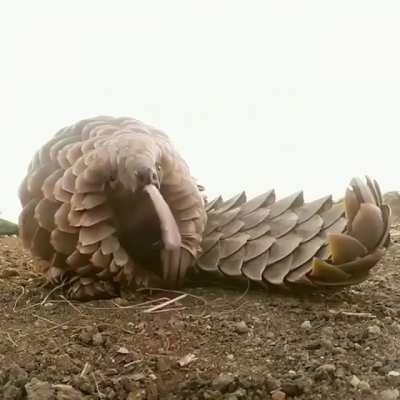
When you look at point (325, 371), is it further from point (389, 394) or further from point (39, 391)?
point (39, 391)

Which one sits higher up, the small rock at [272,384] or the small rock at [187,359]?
the small rock at [187,359]

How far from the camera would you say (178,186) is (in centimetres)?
105

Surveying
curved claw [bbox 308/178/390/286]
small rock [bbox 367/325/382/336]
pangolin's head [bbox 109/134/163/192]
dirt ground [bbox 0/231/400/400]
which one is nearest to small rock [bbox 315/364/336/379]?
dirt ground [bbox 0/231/400/400]

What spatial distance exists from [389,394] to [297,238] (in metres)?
0.37

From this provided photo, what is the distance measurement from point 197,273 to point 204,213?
92 millimetres

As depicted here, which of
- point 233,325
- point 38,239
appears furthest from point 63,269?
point 233,325

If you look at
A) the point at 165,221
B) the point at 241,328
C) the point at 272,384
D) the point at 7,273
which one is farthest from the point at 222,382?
the point at 7,273

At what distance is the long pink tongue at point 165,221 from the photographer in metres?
0.95

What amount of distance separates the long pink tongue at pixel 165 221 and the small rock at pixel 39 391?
27 cm

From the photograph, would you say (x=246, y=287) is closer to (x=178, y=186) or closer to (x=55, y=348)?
(x=178, y=186)

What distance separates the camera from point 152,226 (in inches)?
39.4

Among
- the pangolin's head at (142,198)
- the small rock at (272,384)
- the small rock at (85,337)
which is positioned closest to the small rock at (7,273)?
the pangolin's head at (142,198)

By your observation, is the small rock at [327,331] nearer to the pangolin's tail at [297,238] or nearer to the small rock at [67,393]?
the pangolin's tail at [297,238]

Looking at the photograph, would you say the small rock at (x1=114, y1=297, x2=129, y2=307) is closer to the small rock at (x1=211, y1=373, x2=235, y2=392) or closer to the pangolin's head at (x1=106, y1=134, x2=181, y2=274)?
the pangolin's head at (x1=106, y1=134, x2=181, y2=274)
